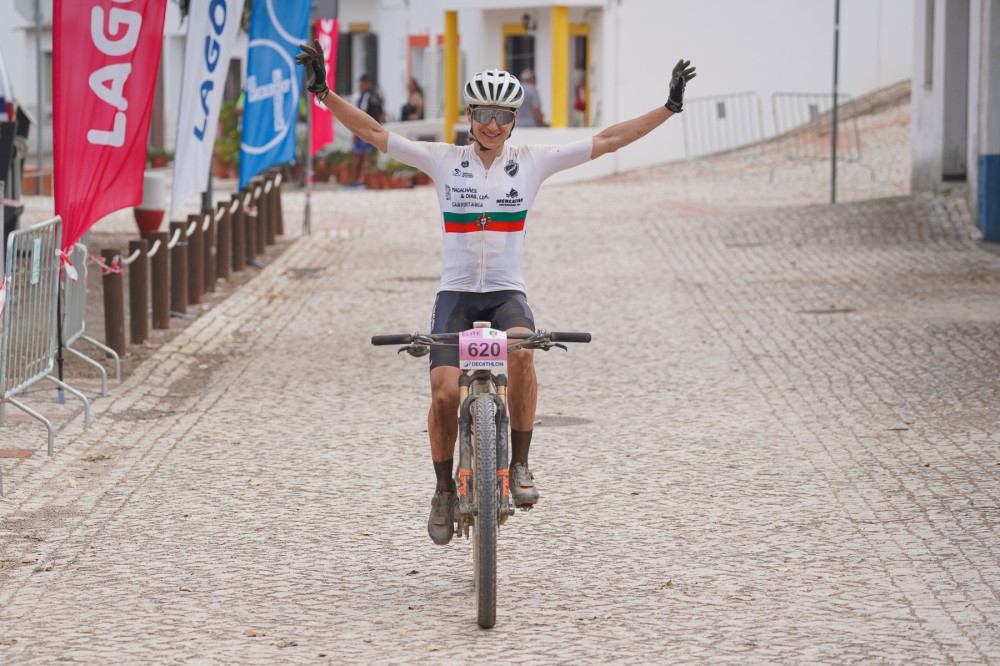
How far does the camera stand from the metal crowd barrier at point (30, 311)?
913 cm

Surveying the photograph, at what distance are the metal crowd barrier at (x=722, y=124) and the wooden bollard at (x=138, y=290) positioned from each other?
76.1 feet

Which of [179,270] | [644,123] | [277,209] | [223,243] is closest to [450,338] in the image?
[644,123]

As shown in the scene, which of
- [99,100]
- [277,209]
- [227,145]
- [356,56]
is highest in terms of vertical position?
[356,56]

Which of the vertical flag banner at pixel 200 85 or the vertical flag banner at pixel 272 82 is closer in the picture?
the vertical flag banner at pixel 200 85

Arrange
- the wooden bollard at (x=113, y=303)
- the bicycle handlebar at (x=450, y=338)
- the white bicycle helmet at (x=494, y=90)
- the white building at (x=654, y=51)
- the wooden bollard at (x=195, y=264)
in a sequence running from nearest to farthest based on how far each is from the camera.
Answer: the bicycle handlebar at (x=450, y=338) < the white bicycle helmet at (x=494, y=90) < the wooden bollard at (x=113, y=303) < the wooden bollard at (x=195, y=264) < the white building at (x=654, y=51)

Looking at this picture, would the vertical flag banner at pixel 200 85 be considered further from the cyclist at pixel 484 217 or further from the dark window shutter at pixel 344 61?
the dark window shutter at pixel 344 61

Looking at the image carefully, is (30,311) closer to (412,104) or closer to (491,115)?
(491,115)

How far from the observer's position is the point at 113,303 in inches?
478

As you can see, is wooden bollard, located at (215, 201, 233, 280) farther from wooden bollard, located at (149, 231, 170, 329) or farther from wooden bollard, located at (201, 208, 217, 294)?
wooden bollard, located at (149, 231, 170, 329)

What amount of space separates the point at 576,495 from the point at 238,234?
11.0 m

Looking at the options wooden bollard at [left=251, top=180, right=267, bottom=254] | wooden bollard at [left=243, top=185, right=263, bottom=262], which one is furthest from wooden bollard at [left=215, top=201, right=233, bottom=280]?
wooden bollard at [left=251, top=180, right=267, bottom=254]

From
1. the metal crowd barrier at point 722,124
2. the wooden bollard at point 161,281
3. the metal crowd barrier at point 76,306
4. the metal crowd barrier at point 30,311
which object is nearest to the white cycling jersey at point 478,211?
the metal crowd barrier at point 30,311

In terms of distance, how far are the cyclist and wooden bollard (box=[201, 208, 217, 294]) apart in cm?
971

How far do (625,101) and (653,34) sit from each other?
1502 mm
